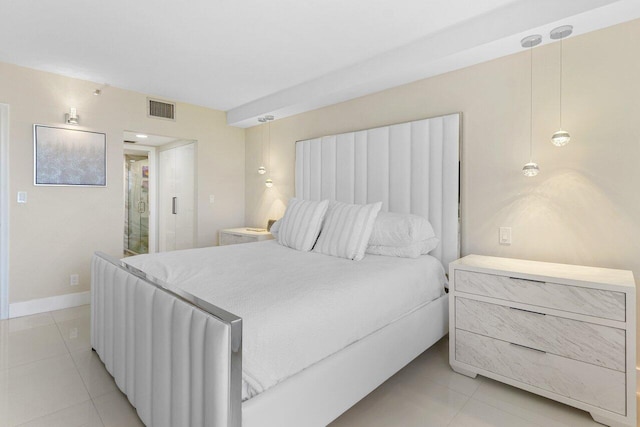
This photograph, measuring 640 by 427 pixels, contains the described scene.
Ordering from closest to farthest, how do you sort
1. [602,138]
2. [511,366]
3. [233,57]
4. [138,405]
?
[138,405] → [511,366] → [602,138] → [233,57]

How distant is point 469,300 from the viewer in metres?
2.09

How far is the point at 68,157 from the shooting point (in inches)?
134

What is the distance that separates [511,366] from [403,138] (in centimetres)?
190

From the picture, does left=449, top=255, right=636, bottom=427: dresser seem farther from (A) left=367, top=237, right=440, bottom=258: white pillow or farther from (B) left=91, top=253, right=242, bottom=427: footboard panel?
(B) left=91, top=253, right=242, bottom=427: footboard panel

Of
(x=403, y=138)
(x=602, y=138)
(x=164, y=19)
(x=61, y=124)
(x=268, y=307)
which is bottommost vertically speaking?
(x=268, y=307)

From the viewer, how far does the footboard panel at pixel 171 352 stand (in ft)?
3.46

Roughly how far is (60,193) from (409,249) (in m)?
3.48

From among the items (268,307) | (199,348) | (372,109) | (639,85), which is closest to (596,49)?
(639,85)

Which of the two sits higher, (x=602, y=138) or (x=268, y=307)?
(x=602, y=138)

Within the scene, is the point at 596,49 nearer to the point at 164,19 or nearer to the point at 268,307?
the point at 268,307

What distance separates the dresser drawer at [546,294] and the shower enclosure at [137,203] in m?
5.37

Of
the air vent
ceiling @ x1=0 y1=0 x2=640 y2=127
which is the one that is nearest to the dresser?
ceiling @ x1=0 y1=0 x2=640 y2=127

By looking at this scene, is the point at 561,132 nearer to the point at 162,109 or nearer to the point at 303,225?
the point at 303,225

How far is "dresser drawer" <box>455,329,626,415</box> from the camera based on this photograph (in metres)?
1.64
